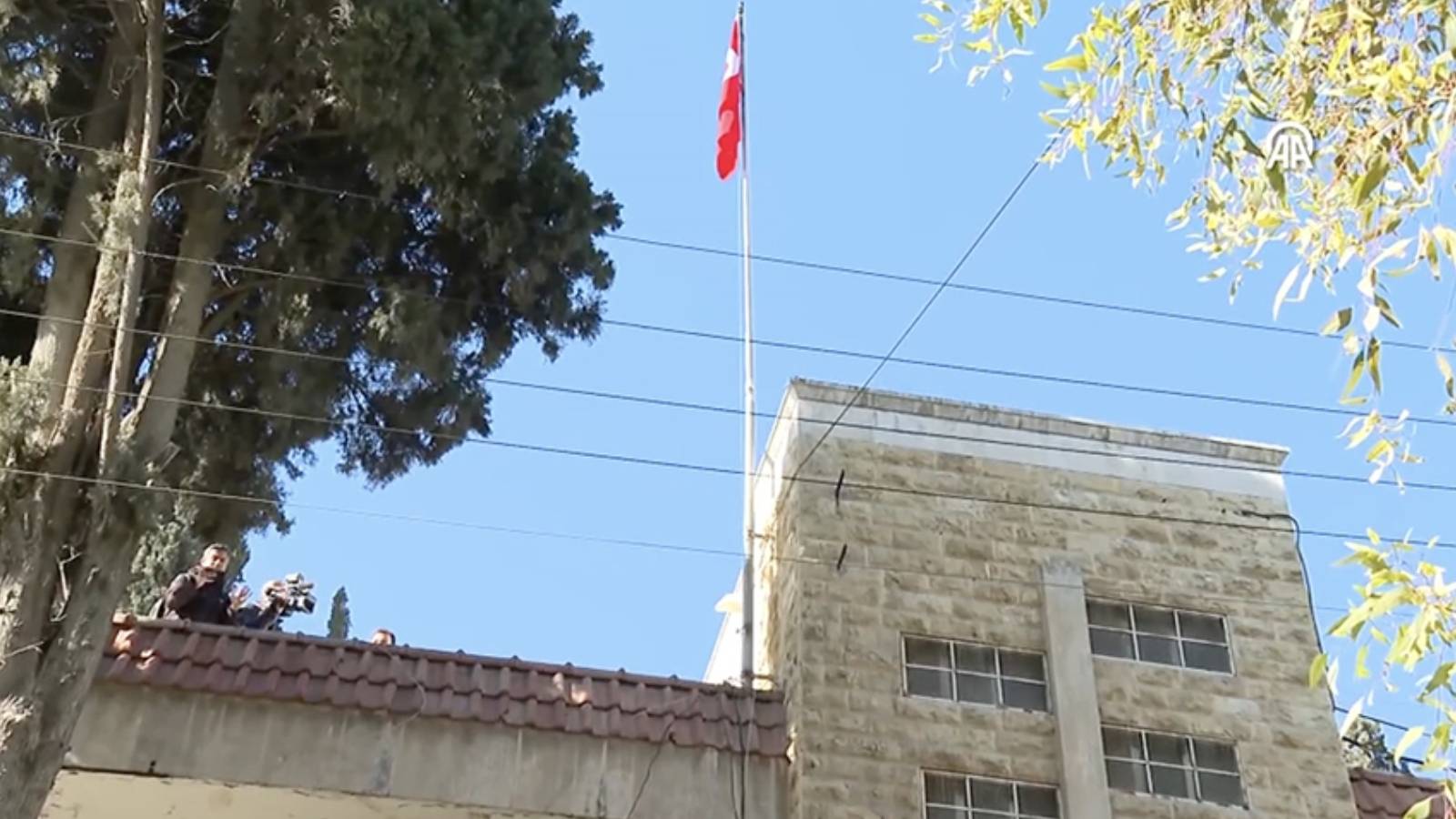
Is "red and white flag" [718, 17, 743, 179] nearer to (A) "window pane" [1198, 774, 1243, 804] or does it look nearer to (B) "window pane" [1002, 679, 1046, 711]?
(B) "window pane" [1002, 679, 1046, 711]

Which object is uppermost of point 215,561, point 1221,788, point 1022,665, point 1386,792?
point 215,561

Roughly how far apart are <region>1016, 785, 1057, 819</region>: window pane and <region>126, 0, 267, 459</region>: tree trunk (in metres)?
6.58

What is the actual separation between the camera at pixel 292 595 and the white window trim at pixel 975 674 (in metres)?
4.79

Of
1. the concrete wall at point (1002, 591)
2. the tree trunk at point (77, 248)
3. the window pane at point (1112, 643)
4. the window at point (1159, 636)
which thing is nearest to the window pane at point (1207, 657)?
the window at point (1159, 636)

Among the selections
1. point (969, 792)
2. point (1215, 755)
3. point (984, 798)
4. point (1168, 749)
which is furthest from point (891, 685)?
point (1215, 755)

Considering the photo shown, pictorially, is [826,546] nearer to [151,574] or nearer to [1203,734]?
[1203,734]

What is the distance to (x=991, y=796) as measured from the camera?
35.3ft

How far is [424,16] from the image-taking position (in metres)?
10.1

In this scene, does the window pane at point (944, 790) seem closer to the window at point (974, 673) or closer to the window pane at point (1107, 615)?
the window at point (974, 673)

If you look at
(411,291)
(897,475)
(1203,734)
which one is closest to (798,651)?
(897,475)

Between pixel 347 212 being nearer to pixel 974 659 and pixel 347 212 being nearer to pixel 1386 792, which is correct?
pixel 974 659

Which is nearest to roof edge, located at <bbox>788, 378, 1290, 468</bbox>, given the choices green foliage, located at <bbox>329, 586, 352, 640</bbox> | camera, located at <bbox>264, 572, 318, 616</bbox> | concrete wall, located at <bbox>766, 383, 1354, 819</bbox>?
concrete wall, located at <bbox>766, 383, 1354, 819</bbox>

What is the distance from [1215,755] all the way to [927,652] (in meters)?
2.35

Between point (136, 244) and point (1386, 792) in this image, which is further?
point (1386, 792)
